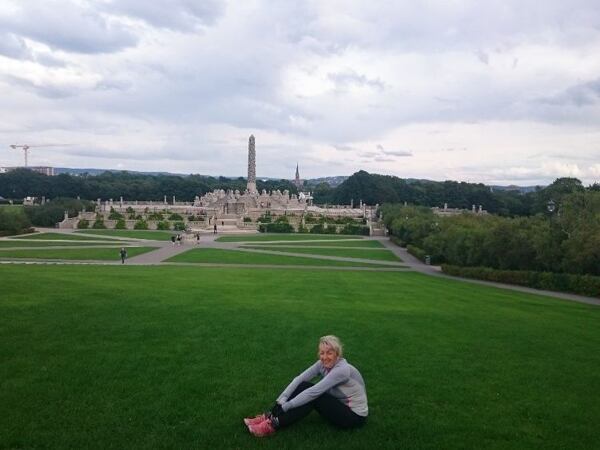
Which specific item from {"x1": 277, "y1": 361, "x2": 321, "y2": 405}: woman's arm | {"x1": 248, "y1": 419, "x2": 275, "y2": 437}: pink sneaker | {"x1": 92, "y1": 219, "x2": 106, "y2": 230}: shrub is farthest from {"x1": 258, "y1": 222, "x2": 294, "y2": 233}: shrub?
{"x1": 248, "y1": 419, "x2": 275, "y2": 437}: pink sneaker

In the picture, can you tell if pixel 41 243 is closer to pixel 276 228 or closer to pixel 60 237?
pixel 60 237

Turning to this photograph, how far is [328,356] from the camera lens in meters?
7.34

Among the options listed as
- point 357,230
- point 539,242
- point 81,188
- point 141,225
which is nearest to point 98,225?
point 141,225

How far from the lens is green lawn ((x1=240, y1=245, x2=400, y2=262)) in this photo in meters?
46.7

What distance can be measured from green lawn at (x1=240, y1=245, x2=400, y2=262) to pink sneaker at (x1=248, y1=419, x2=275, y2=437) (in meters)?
38.8

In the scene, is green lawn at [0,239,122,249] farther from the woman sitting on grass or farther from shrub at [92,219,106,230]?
the woman sitting on grass

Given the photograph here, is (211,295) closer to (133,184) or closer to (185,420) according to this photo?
(185,420)

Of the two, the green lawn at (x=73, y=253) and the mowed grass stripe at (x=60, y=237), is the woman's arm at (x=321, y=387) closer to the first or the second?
the green lawn at (x=73, y=253)

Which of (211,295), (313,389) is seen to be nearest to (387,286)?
(211,295)

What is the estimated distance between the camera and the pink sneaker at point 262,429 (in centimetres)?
Answer: 680

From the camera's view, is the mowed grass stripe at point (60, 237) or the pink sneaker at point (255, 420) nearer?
the pink sneaker at point (255, 420)

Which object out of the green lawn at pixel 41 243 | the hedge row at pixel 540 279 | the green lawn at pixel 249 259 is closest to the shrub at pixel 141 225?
the green lawn at pixel 41 243

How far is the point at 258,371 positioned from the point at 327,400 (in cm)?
228

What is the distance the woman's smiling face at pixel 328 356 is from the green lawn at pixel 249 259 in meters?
31.2
